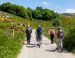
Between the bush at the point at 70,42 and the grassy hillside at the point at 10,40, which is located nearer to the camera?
the grassy hillside at the point at 10,40

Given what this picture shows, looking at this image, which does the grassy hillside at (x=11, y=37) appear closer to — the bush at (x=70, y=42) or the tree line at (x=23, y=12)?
the bush at (x=70, y=42)

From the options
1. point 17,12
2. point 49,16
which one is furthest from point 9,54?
point 49,16

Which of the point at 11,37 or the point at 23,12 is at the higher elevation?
the point at 23,12

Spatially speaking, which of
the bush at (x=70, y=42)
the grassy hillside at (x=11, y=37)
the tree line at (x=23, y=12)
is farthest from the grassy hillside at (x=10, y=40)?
the tree line at (x=23, y=12)

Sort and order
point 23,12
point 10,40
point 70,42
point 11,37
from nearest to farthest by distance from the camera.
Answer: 1. point 70,42
2. point 10,40
3. point 11,37
4. point 23,12

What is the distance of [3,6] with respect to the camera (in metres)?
124

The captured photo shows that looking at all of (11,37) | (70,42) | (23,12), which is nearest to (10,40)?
(11,37)

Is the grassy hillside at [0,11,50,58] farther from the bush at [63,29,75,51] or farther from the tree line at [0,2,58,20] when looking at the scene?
the tree line at [0,2,58,20]

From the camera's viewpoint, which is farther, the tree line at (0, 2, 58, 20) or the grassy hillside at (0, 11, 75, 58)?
the tree line at (0, 2, 58, 20)

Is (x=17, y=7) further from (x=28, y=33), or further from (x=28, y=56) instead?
(x=28, y=56)

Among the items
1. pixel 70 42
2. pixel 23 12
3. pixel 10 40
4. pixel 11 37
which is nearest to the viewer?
pixel 70 42

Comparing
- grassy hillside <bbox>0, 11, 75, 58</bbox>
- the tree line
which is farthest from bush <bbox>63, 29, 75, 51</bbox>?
the tree line

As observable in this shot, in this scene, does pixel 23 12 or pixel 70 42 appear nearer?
pixel 70 42

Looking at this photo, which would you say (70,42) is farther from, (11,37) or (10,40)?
(11,37)
